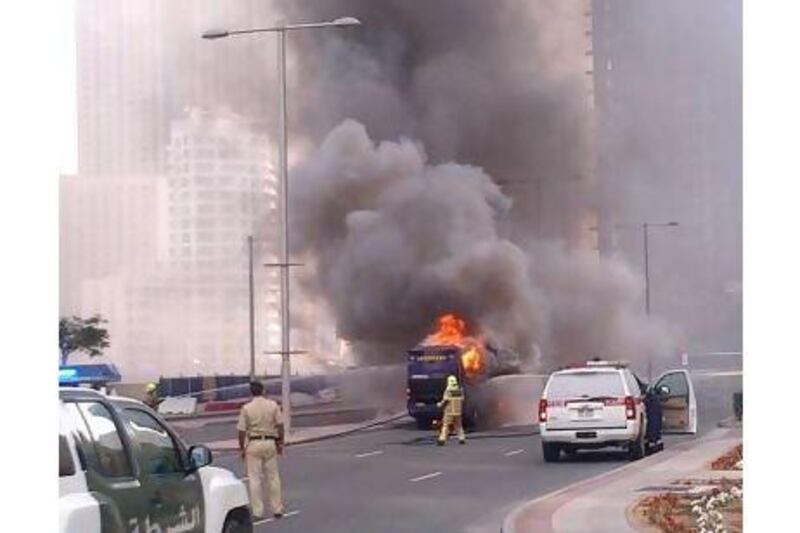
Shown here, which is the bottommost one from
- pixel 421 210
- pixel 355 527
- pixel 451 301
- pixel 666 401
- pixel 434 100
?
pixel 355 527

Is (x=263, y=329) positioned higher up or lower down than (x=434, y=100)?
lower down

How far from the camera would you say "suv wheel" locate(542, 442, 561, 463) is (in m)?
8.59

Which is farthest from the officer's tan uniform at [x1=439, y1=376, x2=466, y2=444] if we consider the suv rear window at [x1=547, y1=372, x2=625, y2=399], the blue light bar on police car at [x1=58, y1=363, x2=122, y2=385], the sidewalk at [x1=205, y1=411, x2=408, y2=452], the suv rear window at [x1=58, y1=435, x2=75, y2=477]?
the suv rear window at [x1=58, y1=435, x2=75, y2=477]

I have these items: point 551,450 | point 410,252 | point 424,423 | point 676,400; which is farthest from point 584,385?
point 410,252

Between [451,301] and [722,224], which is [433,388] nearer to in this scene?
[451,301]

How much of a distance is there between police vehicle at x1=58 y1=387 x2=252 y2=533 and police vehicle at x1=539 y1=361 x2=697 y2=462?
185 centimetres

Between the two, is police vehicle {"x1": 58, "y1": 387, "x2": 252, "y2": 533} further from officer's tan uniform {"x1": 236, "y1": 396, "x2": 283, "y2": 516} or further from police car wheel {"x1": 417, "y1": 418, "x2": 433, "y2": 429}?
police car wheel {"x1": 417, "y1": 418, "x2": 433, "y2": 429}

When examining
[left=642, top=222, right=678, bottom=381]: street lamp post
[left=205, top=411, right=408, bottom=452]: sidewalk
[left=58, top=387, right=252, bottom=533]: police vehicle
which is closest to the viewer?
[left=58, top=387, right=252, bottom=533]: police vehicle

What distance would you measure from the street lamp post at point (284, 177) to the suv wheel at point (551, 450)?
5.06 feet

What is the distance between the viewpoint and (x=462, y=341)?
29.2ft

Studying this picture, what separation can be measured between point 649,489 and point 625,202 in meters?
1.62

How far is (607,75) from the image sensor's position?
28.3ft

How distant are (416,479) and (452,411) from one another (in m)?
0.50

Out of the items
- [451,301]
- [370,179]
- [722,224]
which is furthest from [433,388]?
[722,224]
